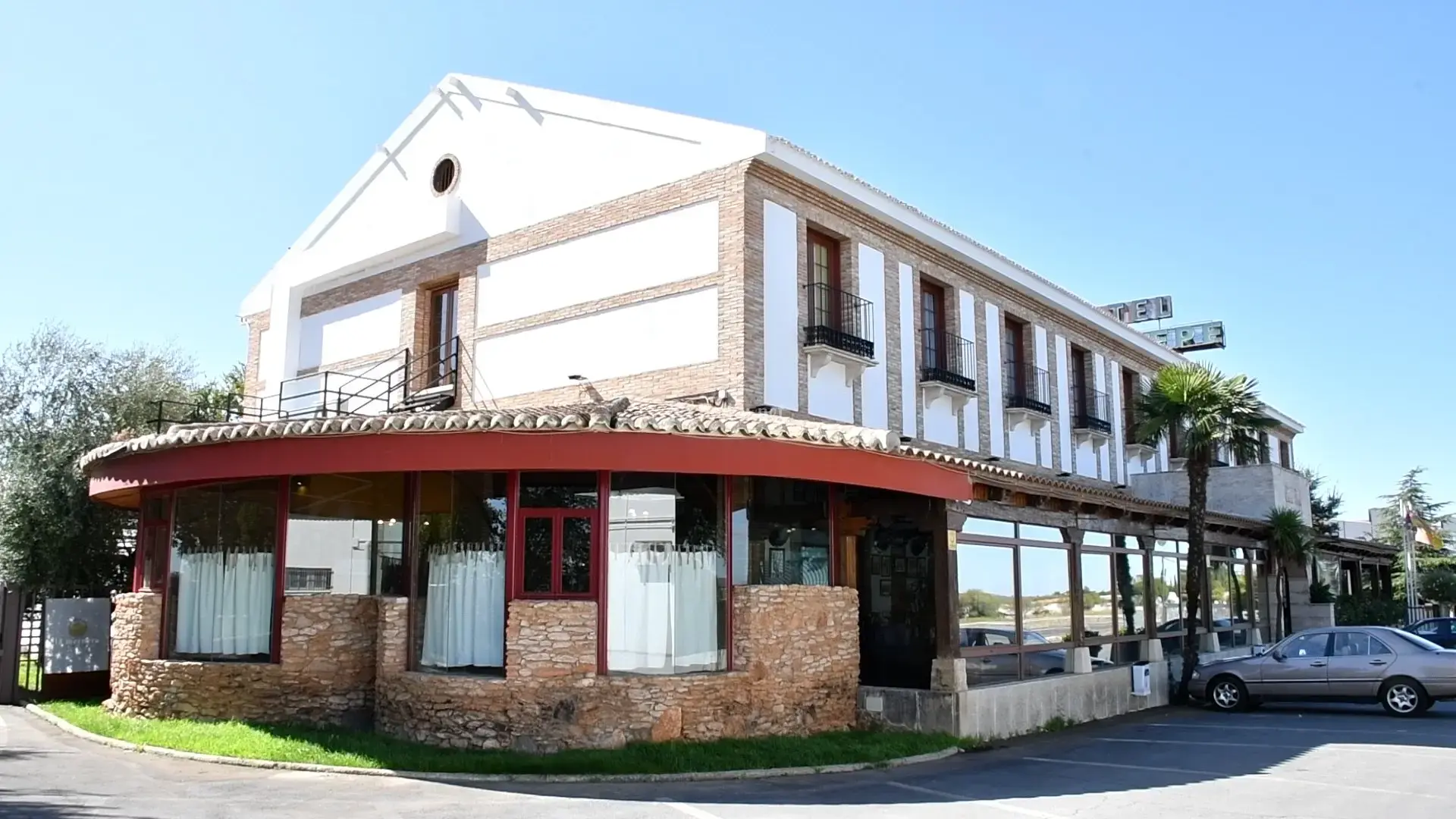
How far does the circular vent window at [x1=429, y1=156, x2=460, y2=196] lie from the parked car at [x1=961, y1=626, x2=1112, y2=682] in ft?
40.1

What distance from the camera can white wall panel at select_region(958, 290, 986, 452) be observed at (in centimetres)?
2034

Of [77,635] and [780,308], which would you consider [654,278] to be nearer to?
[780,308]

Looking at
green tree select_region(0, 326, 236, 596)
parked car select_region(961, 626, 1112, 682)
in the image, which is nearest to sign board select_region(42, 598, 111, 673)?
green tree select_region(0, 326, 236, 596)

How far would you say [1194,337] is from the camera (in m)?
43.1

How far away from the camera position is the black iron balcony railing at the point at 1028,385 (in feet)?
72.6

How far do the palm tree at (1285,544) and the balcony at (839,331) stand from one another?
1268cm

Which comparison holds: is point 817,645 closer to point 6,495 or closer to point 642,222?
point 642,222

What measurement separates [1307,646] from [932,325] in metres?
8.04

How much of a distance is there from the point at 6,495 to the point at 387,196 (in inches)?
326

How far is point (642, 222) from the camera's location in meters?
17.2

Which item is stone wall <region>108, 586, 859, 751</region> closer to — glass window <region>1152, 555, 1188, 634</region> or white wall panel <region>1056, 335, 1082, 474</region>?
glass window <region>1152, 555, 1188, 634</region>

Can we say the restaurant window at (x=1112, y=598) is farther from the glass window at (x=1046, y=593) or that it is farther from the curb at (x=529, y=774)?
the curb at (x=529, y=774)

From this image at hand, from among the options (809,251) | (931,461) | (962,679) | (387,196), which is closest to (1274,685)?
(962,679)

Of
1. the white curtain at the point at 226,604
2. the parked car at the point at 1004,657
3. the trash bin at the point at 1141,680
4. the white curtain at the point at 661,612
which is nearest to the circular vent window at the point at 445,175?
the white curtain at the point at 226,604
